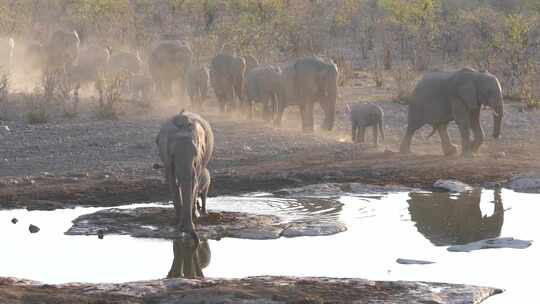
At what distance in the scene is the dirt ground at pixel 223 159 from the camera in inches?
634

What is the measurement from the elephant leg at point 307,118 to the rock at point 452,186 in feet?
22.2

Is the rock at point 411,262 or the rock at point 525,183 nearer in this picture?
the rock at point 411,262

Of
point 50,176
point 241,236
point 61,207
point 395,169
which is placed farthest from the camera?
point 395,169

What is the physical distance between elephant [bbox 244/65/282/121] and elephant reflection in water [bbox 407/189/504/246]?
28.4 ft

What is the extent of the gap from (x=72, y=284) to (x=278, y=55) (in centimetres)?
2502

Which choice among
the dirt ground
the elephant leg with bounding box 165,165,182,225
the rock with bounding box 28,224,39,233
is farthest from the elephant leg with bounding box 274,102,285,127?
the elephant leg with bounding box 165,165,182,225

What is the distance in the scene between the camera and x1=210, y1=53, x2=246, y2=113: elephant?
26062 millimetres

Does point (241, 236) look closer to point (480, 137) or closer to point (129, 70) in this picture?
point (480, 137)

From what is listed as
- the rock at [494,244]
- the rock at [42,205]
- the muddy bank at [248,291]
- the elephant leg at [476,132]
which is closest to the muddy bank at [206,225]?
the rock at [42,205]

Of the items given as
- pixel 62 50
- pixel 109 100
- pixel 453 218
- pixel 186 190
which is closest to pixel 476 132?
pixel 453 218

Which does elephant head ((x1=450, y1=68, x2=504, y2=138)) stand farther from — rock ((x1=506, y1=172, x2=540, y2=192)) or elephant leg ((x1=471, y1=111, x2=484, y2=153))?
rock ((x1=506, y1=172, x2=540, y2=192))

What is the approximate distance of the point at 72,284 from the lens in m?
10.1

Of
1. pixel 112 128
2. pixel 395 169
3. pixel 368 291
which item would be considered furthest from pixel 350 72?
pixel 368 291

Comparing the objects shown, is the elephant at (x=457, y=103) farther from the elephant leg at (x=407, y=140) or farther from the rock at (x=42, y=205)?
the rock at (x=42, y=205)
